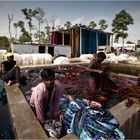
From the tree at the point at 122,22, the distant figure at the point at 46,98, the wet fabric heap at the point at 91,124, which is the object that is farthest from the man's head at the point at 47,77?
the tree at the point at 122,22

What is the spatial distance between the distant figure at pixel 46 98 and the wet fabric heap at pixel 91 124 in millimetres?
531

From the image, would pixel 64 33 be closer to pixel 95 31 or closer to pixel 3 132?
pixel 95 31

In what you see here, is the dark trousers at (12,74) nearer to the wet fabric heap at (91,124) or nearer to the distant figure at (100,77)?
the distant figure at (100,77)

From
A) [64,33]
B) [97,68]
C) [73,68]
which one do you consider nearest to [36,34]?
[64,33]

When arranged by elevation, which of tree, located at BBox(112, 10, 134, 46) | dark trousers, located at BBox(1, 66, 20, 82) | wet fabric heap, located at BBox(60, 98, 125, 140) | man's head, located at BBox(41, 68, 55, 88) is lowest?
wet fabric heap, located at BBox(60, 98, 125, 140)

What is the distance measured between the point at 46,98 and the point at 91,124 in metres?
1.19

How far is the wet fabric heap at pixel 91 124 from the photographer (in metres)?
2.99

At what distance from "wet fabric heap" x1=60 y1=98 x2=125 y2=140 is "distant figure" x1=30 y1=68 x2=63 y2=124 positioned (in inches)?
20.9

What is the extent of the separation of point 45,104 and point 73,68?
9.03m

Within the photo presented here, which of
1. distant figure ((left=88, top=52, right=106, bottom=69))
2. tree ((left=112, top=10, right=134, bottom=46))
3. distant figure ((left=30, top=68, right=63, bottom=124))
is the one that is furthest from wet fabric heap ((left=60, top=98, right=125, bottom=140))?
tree ((left=112, top=10, right=134, bottom=46))

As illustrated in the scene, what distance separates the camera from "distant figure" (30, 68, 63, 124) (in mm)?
3773

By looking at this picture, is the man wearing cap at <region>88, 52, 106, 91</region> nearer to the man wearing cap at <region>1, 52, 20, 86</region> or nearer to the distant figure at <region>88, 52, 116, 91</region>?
the distant figure at <region>88, 52, 116, 91</region>

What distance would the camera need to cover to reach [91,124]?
10.2 ft

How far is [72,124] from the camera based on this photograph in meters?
3.46
